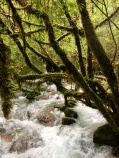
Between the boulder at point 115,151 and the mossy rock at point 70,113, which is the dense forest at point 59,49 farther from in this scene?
the mossy rock at point 70,113

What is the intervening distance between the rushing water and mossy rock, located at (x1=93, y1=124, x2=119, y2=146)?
5.9 inches

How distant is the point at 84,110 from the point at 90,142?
2.06 meters

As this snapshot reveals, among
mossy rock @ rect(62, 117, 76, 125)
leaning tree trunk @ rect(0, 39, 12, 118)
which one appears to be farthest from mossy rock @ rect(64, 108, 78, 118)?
leaning tree trunk @ rect(0, 39, 12, 118)

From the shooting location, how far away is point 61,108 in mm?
8258

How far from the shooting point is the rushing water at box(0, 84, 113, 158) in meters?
5.97

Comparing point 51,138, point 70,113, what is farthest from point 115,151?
point 70,113

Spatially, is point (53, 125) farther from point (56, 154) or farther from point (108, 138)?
point (108, 138)

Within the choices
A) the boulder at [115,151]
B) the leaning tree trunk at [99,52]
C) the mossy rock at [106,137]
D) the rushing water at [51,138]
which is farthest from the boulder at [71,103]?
the leaning tree trunk at [99,52]

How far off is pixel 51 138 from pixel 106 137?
176 centimetres

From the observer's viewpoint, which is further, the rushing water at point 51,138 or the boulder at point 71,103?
the boulder at point 71,103

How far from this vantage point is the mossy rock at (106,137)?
5.70 metres

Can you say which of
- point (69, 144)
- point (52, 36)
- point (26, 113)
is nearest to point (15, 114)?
point (26, 113)

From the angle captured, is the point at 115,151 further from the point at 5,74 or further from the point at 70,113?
the point at 5,74

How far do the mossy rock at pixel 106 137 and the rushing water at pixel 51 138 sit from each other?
0.15m
